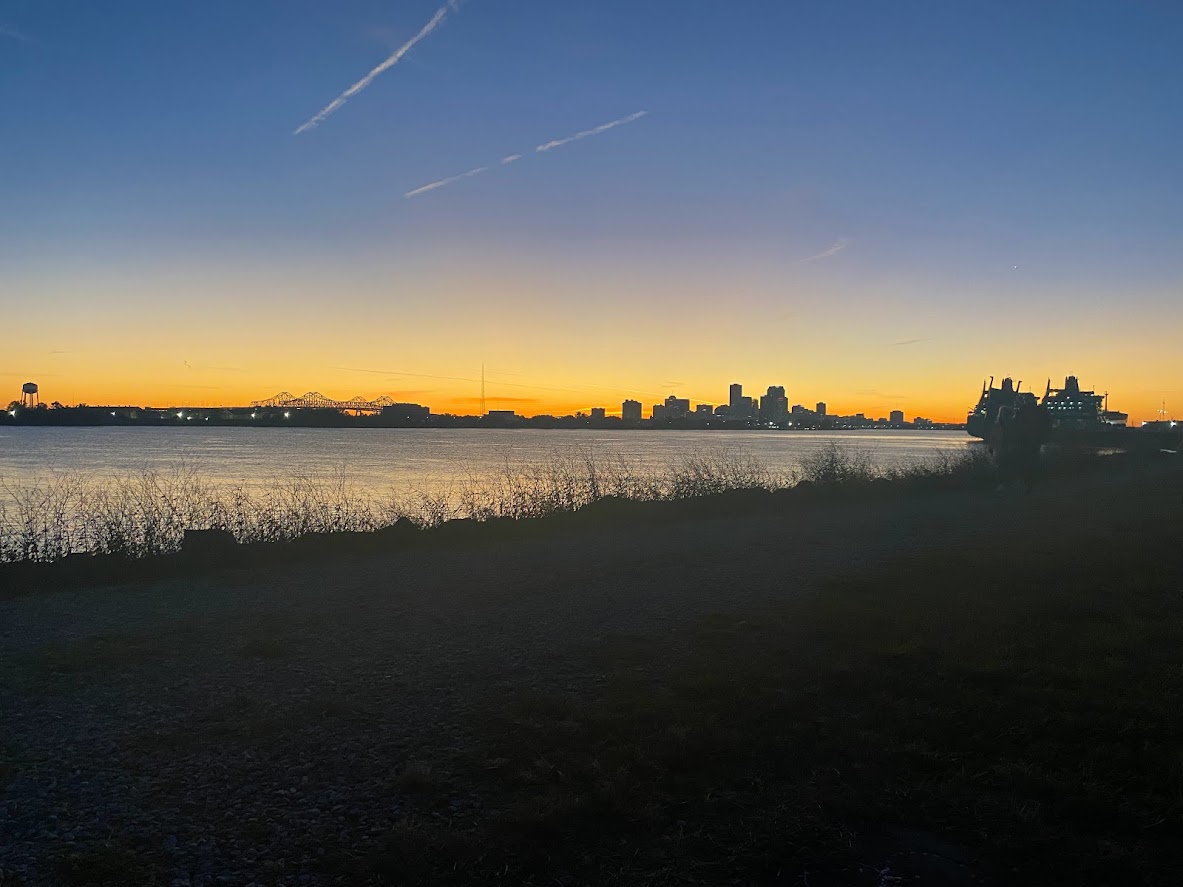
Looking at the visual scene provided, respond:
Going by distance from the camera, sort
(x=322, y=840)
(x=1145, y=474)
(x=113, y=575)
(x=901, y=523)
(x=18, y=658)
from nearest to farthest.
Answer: (x=322, y=840) → (x=18, y=658) → (x=113, y=575) → (x=901, y=523) → (x=1145, y=474)

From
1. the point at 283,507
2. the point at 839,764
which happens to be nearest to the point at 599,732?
the point at 839,764

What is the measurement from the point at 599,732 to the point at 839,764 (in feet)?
4.97

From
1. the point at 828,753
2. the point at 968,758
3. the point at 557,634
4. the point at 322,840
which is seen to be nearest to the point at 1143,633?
the point at 968,758

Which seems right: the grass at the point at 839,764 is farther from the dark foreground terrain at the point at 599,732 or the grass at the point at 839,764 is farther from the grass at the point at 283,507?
the grass at the point at 283,507

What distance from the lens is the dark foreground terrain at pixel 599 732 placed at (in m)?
4.30

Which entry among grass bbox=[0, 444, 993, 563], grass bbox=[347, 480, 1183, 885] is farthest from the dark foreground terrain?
grass bbox=[0, 444, 993, 563]

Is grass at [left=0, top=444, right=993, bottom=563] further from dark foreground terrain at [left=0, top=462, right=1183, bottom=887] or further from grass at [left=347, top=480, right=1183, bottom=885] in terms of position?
grass at [left=347, top=480, right=1183, bottom=885]

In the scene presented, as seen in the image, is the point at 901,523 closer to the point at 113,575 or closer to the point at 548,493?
the point at 548,493

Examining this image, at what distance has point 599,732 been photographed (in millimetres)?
5777

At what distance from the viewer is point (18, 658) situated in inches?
299

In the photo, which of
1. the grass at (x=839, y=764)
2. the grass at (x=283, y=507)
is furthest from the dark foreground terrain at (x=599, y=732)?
the grass at (x=283, y=507)

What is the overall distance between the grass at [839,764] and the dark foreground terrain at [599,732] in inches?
0.9

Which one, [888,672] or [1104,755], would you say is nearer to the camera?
[1104,755]

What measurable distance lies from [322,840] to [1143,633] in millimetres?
7372
